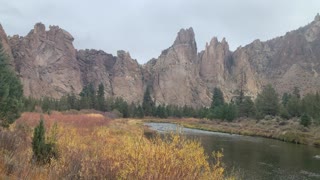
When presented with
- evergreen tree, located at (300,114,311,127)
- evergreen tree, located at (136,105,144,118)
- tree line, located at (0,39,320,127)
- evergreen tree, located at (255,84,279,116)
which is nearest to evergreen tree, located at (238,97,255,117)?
tree line, located at (0,39,320,127)

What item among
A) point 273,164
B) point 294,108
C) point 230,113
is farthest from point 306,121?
point 273,164

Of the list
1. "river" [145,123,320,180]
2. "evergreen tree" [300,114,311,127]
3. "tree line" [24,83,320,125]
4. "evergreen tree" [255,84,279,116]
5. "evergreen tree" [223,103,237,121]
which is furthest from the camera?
"evergreen tree" [223,103,237,121]

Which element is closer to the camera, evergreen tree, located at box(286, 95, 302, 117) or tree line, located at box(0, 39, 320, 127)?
tree line, located at box(0, 39, 320, 127)

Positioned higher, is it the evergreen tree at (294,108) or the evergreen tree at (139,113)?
the evergreen tree at (294,108)

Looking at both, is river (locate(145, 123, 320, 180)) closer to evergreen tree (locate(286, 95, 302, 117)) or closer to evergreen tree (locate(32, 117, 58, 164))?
evergreen tree (locate(32, 117, 58, 164))

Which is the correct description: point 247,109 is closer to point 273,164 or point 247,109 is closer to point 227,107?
point 227,107

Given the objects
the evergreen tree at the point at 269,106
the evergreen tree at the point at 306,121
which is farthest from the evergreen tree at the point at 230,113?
the evergreen tree at the point at 306,121

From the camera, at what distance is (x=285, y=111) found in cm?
8575

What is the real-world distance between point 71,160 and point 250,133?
5554 cm

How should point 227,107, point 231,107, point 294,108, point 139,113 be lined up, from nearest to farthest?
point 294,108, point 231,107, point 227,107, point 139,113

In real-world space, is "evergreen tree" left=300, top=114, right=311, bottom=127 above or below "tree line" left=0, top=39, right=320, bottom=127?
below

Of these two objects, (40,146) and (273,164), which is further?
(273,164)

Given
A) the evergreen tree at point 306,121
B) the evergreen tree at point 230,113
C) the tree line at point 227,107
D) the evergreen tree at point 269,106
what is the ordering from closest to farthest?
the evergreen tree at point 306,121 < the tree line at point 227,107 < the evergreen tree at point 269,106 < the evergreen tree at point 230,113

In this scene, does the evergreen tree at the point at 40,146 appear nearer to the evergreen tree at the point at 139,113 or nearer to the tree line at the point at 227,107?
the tree line at the point at 227,107
